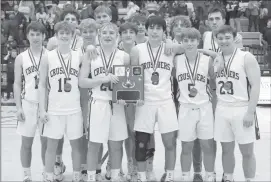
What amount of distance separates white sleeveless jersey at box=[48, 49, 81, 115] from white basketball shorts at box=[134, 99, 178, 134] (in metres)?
0.72

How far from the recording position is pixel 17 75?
543 centimetres

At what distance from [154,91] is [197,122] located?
582mm

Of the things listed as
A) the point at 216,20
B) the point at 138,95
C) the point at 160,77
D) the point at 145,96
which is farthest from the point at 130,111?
the point at 216,20

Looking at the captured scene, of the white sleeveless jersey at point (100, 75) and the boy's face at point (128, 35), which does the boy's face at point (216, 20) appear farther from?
the white sleeveless jersey at point (100, 75)

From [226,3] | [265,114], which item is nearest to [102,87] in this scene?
[265,114]

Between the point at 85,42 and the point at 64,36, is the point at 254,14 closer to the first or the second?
the point at 85,42

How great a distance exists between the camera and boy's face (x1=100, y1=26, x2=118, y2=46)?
204 inches

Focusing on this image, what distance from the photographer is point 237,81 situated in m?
5.04

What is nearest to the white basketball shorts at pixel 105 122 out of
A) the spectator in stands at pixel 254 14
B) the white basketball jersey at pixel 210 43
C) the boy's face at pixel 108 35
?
the boy's face at pixel 108 35

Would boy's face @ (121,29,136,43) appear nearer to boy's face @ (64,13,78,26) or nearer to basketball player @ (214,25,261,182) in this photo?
boy's face @ (64,13,78,26)

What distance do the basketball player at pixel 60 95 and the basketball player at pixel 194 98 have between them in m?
Answer: 1.13

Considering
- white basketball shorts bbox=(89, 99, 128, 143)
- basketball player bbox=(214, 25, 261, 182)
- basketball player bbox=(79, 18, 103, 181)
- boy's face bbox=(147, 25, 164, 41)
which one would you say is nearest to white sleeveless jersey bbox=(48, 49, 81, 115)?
white basketball shorts bbox=(89, 99, 128, 143)

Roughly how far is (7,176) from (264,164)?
3.53 m

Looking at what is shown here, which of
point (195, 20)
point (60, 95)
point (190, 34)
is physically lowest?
point (60, 95)
